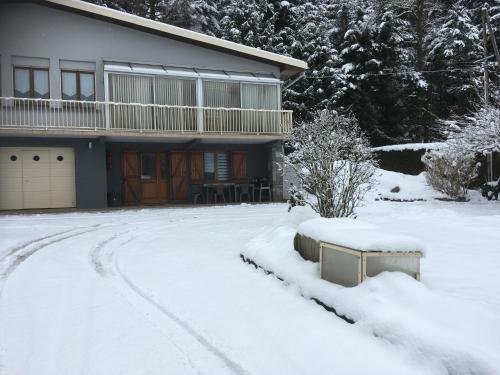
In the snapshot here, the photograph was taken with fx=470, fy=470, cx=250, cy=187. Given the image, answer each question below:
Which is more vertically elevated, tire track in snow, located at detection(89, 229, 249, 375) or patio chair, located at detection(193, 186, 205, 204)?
patio chair, located at detection(193, 186, 205, 204)

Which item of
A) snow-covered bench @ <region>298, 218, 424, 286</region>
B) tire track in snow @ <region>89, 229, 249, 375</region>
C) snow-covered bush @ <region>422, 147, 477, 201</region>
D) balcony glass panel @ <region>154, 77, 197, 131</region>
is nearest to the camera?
tire track in snow @ <region>89, 229, 249, 375</region>

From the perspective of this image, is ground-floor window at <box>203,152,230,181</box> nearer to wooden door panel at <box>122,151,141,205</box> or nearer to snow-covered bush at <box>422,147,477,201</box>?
wooden door panel at <box>122,151,141,205</box>

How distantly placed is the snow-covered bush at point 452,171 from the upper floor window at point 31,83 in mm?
13609

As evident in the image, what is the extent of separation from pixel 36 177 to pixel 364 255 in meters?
14.8

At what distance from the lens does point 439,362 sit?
3164mm

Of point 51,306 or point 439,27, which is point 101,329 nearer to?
point 51,306

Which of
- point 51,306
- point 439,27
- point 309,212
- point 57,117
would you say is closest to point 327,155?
point 309,212

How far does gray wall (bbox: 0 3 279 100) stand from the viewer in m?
15.9

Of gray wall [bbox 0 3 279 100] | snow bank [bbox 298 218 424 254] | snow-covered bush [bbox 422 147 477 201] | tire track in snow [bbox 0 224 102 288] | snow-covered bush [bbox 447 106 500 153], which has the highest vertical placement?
gray wall [bbox 0 3 279 100]

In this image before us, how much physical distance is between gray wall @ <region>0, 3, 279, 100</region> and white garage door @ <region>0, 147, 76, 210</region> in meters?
2.03

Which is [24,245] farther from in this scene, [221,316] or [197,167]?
[197,167]

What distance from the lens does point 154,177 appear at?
18.5 meters

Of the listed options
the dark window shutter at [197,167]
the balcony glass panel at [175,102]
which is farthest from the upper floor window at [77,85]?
the dark window shutter at [197,167]

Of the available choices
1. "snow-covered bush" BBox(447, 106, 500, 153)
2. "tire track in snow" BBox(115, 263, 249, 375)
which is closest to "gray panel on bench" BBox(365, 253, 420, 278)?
"tire track in snow" BBox(115, 263, 249, 375)
